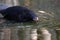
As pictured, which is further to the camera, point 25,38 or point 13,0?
point 13,0

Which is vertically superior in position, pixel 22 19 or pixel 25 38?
pixel 22 19

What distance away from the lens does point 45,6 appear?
263cm

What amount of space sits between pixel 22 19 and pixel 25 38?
0.69 ft

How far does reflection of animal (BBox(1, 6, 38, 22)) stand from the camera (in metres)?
1.75

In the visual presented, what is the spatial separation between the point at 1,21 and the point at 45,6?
1012 millimetres

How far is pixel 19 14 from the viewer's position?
5.88ft

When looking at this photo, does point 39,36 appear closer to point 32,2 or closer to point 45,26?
point 45,26

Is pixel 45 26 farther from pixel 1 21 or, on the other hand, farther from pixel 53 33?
pixel 1 21

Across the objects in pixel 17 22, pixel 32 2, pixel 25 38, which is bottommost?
pixel 25 38

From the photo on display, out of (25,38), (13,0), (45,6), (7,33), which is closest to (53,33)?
(25,38)

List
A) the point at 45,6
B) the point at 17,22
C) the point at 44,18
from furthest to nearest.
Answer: the point at 45,6, the point at 44,18, the point at 17,22

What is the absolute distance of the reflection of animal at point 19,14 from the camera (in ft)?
5.74

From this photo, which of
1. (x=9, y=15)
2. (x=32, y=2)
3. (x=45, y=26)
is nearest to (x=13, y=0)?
(x=32, y=2)

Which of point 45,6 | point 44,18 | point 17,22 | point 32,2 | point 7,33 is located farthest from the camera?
point 32,2
